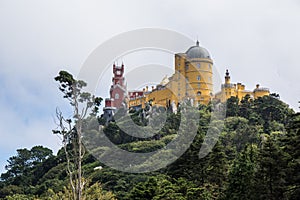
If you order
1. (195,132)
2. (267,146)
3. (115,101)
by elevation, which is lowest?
(267,146)

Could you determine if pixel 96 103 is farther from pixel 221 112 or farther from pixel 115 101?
pixel 115 101

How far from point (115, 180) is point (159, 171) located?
12.0 feet

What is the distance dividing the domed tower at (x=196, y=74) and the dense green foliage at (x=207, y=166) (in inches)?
125

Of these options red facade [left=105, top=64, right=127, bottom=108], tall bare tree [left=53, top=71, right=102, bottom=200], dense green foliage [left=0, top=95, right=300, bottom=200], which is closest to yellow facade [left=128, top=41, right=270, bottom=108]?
dense green foliage [left=0, top=95, right=300, bottom=200]

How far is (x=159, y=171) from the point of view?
3319 centimetres

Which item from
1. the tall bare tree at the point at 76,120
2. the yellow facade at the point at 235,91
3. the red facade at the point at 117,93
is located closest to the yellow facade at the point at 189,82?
the yellow facade at the point at 235,91

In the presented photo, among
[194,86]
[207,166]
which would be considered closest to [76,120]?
[207,166]

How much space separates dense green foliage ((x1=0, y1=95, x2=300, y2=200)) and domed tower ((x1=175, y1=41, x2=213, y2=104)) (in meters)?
3.18

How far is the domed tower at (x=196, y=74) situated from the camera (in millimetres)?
52781

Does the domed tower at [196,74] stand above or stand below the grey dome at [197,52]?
below

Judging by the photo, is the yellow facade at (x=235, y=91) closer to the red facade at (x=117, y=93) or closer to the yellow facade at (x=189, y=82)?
the yellow facade at (x=189, y=82)

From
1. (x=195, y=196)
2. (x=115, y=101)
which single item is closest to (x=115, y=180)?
(x=195, y=196)

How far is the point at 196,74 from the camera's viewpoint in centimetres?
5334

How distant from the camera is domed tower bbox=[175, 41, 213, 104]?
2078 inches
